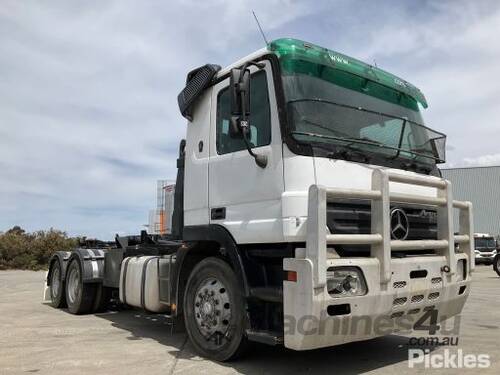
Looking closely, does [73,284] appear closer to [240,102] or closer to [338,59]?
[240,102]

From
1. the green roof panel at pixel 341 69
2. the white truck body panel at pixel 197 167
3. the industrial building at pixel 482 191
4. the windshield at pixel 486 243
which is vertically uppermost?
the industrial building at pixel 482 191

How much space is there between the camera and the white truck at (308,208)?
435 cm

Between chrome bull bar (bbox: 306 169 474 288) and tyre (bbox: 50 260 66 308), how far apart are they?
23.2ft

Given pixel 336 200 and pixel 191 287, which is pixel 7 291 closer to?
pixel 191 287

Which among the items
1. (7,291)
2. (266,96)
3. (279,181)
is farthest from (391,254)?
(7,291)

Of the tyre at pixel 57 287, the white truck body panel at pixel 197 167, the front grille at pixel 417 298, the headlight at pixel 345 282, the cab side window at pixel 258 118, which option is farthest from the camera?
the tyre at pixel 57 287

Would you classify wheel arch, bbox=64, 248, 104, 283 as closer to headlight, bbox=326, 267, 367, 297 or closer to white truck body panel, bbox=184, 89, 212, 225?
white truck body panel, bbox=184, 89, 212, 225

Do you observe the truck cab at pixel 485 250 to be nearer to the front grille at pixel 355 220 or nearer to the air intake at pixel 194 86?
Result: the front grille at pixel 355 220

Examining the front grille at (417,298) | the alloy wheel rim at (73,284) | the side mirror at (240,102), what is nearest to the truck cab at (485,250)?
the alloy wheel rim at (73,284)

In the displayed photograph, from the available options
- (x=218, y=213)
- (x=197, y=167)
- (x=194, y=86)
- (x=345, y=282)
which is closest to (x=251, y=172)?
(x=218, y=213)

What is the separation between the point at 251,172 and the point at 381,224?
4.34ft

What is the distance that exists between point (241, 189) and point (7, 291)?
37.0 feet

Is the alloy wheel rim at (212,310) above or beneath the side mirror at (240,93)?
beneath

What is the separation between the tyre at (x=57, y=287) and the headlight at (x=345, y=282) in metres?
7.00
